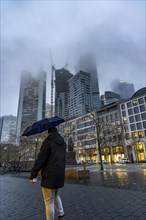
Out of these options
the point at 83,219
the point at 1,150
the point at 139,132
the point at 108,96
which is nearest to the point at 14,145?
the point at 1,150

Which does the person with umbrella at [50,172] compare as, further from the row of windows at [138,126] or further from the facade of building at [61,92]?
the facade of building at [61,92]

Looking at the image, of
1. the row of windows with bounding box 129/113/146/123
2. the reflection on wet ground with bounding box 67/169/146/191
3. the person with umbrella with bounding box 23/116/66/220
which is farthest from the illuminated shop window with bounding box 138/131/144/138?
the person with umbrella with bounding box 23/116/66/220

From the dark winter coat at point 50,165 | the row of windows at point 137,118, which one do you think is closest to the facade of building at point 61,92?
the row of windows at point 137,118

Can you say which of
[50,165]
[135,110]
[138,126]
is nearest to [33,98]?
[135,110]

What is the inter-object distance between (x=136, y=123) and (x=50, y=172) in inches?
2872

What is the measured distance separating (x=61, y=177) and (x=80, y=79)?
131 metres

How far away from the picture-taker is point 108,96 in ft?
497

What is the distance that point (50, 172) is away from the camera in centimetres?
348

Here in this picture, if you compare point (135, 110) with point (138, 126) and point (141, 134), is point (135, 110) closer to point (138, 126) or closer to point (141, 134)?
point (138, 126)

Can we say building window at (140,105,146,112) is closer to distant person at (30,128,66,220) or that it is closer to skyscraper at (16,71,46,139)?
distant person at (30,128,66,220)

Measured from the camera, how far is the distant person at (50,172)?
135 inches

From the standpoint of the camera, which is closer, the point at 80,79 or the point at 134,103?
the point at 134,103

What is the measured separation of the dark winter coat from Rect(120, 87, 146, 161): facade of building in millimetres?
66252

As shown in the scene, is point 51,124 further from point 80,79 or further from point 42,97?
point 42,97
